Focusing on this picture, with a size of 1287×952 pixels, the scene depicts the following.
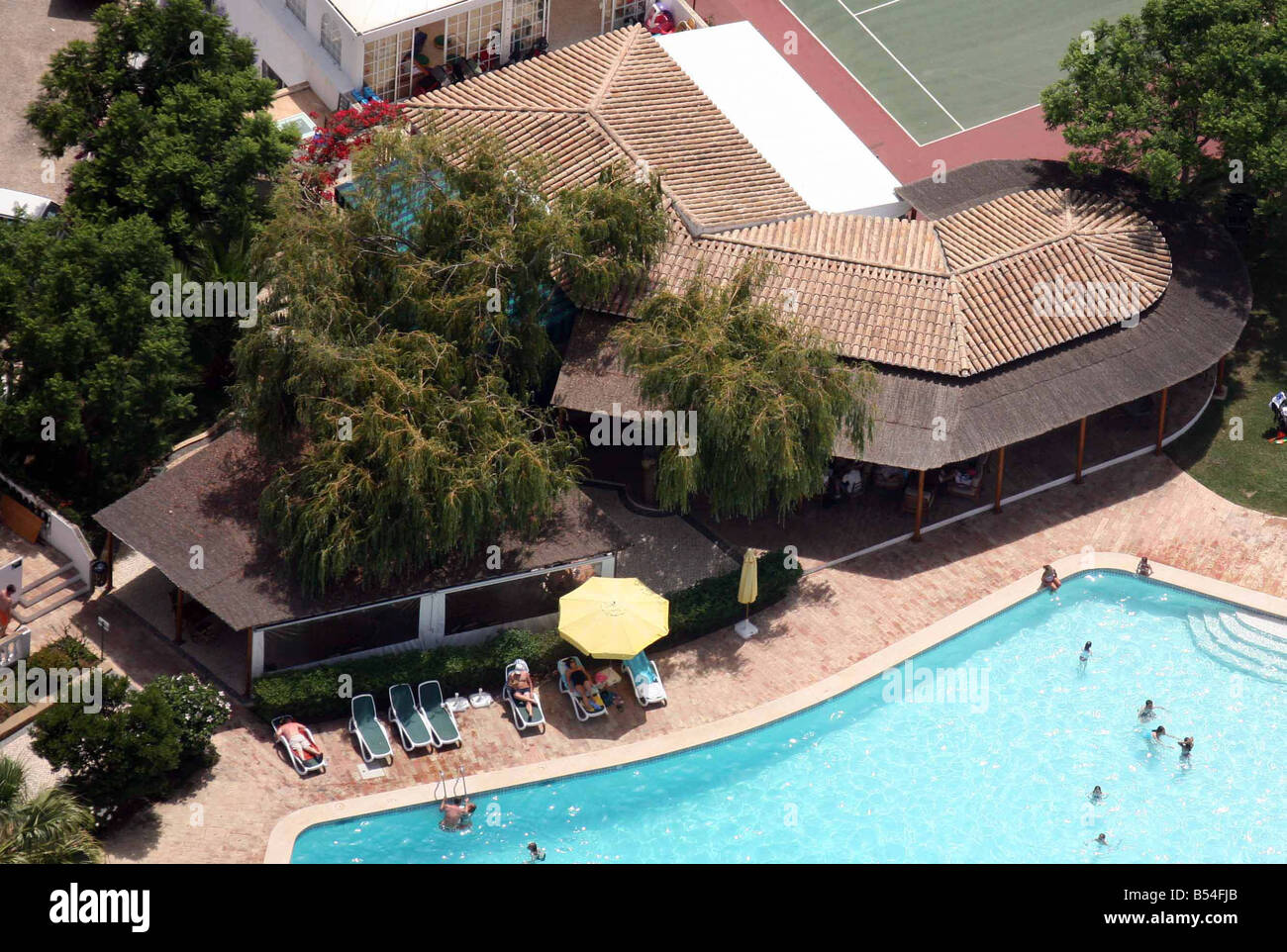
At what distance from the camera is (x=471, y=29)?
202 feet

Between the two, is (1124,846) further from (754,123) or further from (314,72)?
(314,72)

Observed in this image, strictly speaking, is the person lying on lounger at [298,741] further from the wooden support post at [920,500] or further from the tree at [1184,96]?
the tree at [1184,96]

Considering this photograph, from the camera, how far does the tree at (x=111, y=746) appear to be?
139ft

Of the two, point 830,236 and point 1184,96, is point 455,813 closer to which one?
point 830,236

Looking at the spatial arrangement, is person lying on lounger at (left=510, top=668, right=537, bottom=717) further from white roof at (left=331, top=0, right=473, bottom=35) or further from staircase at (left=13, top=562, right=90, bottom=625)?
white roof at (left=331, top=0, right=473, bottom=35)

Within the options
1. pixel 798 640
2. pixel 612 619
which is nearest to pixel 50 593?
pixel 612 619

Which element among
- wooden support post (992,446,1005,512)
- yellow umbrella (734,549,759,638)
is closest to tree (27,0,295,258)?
yellow umbrella (734,549,759,638)

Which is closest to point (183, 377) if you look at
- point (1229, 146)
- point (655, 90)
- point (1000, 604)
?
point (655, 90)

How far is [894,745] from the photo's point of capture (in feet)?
157

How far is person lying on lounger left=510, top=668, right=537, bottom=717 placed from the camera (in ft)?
155

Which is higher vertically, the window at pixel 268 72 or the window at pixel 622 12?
the window at pixel 622 12

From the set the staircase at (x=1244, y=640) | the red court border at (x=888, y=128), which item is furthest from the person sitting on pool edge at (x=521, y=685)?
the red court border at (x=888, y=128)

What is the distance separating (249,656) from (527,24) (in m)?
24.0

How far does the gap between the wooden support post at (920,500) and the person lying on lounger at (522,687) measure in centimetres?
1060
